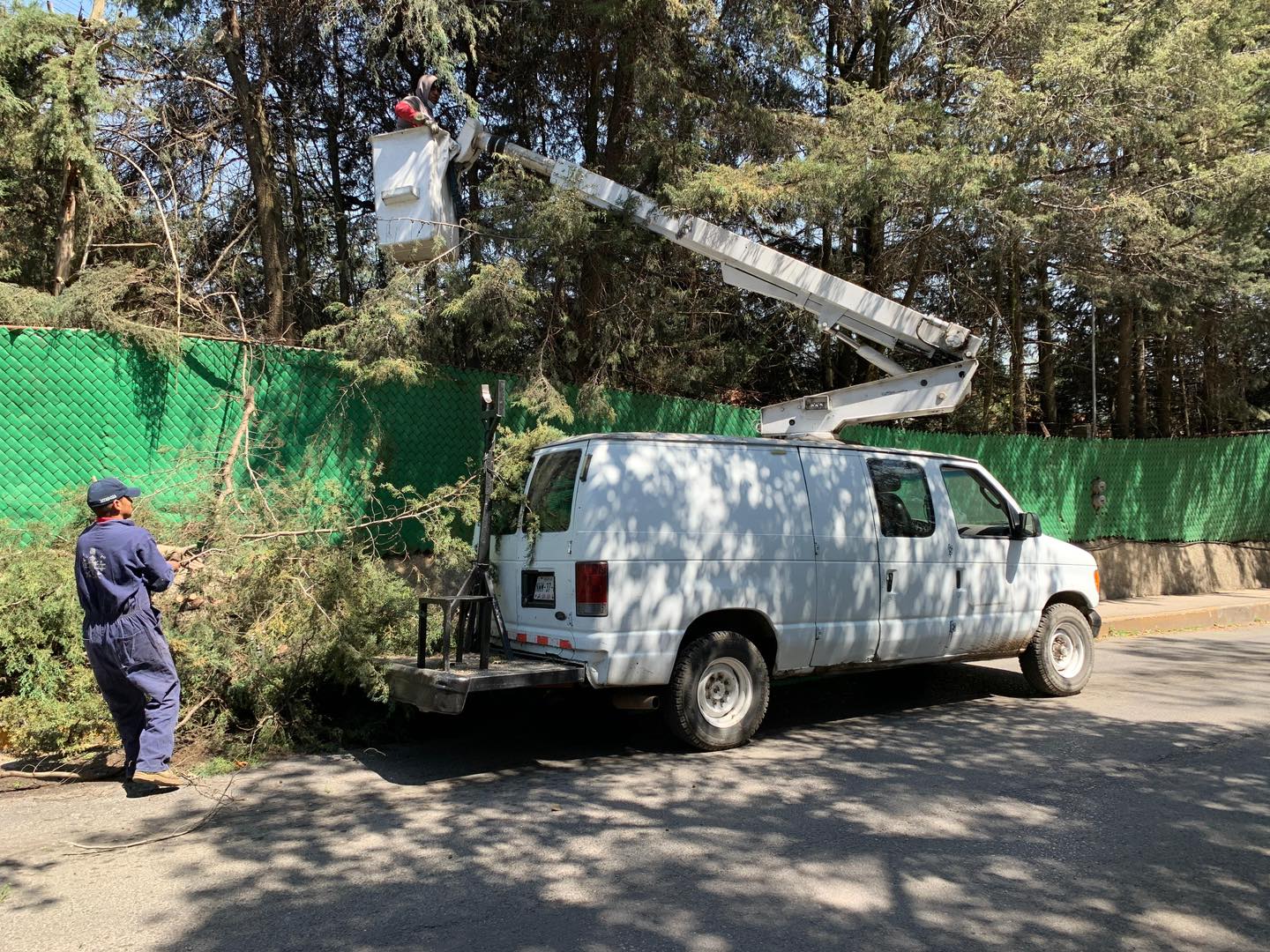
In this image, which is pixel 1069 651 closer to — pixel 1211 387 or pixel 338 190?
pixel 338 190

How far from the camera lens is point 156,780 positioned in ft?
17.6

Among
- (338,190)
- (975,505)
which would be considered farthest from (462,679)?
(338,190)

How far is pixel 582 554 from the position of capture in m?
5.93

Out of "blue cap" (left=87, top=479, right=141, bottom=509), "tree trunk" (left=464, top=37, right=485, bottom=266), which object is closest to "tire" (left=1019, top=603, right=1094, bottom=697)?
"tree trunk" (left=464, top=37, right=485, bottom=266)

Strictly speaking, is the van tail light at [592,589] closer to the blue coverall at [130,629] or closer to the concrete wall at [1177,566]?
the blue coverall at [130,629]

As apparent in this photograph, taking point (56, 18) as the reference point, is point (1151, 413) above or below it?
below

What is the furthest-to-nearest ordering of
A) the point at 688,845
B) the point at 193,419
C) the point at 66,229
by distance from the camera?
the point at 66,229, the point at 193,419, the point at 688,845

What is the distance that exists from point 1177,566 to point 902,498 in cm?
1176

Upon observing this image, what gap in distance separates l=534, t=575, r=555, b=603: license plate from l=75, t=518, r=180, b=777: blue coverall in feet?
7.49

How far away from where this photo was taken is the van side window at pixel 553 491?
20.5 ft

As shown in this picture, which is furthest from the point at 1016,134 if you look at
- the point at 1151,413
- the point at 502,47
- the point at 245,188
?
the point at 1151,413

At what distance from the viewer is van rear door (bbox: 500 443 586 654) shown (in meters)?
6.06

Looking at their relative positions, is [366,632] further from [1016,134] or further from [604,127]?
[1016,134]

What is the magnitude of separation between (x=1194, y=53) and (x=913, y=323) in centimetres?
581
